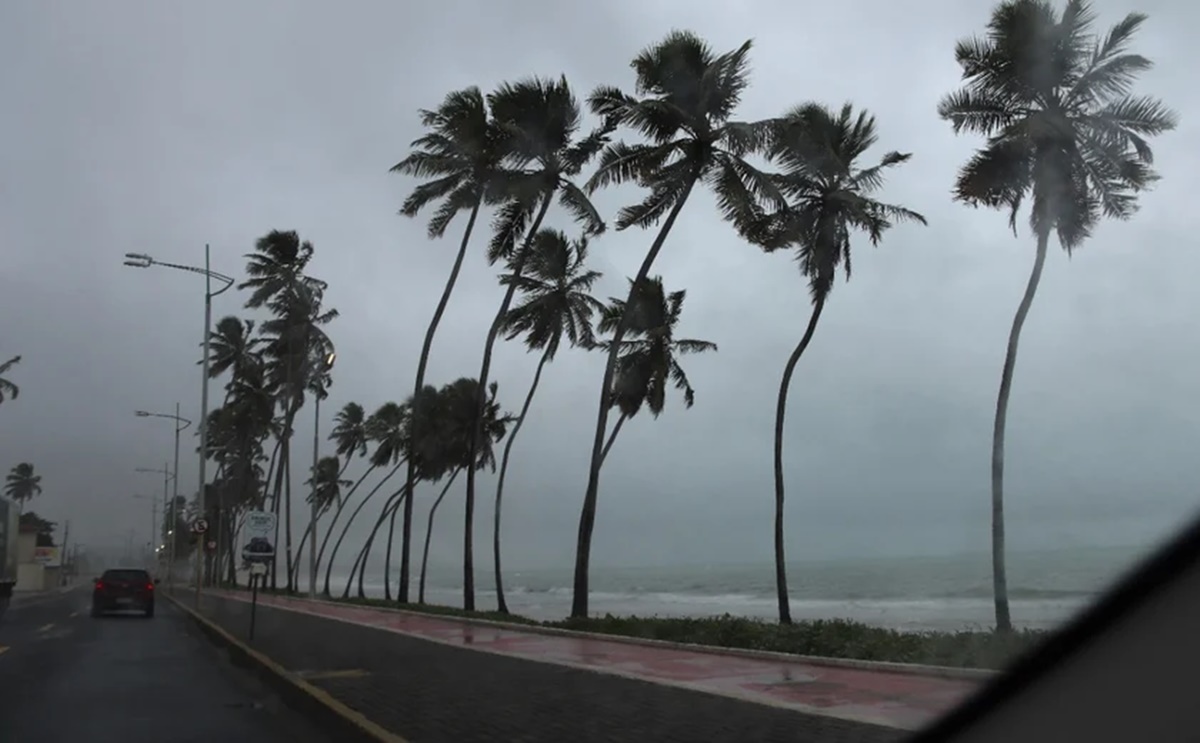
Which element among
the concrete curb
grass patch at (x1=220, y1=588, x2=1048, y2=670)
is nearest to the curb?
the concrete curb

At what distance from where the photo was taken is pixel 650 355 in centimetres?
3238

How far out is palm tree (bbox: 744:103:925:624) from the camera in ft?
82.0

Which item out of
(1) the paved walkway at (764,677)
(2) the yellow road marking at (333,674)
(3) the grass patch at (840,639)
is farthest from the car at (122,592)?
(2) the yellow road marking at (333,674)

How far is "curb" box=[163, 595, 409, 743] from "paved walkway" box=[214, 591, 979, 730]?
3.27 meters

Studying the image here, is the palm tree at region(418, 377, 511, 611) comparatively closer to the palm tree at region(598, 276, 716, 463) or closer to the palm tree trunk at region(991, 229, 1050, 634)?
the palm tree at region(598, 276, 716, 463)

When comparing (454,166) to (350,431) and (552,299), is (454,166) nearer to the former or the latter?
(552,299)

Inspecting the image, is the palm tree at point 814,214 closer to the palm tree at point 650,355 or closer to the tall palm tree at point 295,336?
the palm tree at point 650,355

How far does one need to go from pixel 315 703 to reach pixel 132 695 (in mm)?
3621

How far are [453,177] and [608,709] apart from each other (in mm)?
24059

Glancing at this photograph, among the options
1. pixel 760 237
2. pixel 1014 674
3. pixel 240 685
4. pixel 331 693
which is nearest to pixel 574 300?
pixel 760 237

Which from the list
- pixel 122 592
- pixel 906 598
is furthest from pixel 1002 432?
pixel 906 598

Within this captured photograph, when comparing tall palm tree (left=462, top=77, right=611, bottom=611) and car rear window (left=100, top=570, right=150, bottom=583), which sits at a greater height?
tall palm tree (left=462, top=77, right=611, bottom=611)

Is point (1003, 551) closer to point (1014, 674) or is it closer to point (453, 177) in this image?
point (1014, 674)

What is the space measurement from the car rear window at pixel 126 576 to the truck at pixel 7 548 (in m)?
6.52
